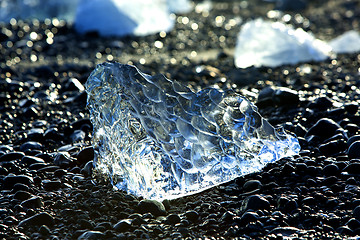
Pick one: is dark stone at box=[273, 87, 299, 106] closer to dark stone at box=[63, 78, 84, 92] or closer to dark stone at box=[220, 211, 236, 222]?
dark stone at box=[220, 211, 236, 222]

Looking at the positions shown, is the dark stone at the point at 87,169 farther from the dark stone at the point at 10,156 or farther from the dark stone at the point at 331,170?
the dark stone at the point at 331,170

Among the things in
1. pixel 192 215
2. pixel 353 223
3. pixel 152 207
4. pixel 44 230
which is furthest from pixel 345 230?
pixel 44 230

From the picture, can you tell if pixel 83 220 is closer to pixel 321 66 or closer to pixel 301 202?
pixel 301 202

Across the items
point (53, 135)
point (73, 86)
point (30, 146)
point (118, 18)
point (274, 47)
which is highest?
point (118, 18)

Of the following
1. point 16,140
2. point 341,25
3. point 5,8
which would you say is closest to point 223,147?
point 16,140

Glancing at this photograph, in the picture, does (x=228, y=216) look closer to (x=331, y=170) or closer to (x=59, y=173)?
(x=331, y=170)

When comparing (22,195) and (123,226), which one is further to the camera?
(22,195)

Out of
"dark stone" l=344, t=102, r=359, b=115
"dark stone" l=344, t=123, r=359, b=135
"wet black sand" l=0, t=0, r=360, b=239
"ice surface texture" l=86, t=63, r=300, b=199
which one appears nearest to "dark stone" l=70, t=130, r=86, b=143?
"wet black sand" l=0, t=0, r=360, b=239
